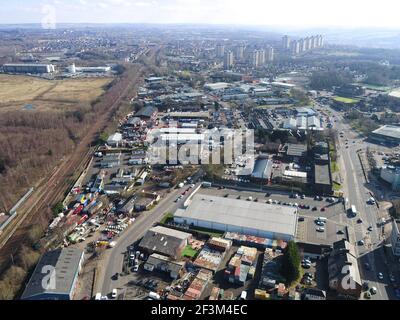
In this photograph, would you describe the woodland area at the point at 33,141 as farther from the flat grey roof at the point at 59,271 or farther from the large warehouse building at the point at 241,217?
the large warehouse building at the point at 241,217

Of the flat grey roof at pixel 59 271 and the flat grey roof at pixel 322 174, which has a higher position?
the flat grey roof at pixel 322 174

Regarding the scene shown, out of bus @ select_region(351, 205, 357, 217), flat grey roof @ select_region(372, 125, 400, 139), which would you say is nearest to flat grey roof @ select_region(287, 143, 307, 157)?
bus @ select_region(351, 205, 357, 217)

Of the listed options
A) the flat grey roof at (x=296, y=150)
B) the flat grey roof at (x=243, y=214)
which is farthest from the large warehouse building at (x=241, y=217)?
the flat grey roof at (x=296, y=150)

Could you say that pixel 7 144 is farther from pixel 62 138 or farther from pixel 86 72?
pixel 86 72

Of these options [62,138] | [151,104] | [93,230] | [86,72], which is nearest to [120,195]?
[93,230]

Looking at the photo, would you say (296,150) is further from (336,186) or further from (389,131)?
(389,131)

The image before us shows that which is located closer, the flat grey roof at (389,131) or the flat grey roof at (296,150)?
the flat grey roof at (296,150)

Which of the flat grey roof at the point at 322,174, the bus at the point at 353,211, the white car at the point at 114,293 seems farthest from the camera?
the flat grey roof at the point at 322,174
